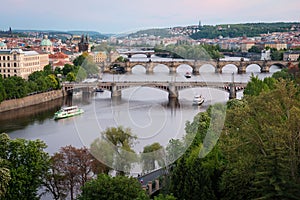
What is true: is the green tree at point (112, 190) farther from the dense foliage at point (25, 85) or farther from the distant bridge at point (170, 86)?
the distant bridge at point (170, 86)

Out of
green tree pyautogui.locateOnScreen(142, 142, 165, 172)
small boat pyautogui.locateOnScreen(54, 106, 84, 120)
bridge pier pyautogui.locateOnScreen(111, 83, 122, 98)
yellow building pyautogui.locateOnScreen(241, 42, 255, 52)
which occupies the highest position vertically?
yellow building pyautogui.locateOnScreen(241, 42, 255, 52)

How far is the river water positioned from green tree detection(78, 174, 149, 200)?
6.97ft

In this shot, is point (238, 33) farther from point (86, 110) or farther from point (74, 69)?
point (86, 110)

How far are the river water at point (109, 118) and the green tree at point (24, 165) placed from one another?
1.68 m

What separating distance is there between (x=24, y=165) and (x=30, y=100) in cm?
997

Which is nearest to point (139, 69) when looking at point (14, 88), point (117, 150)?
point (14, 88)

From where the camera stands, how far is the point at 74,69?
2108cm

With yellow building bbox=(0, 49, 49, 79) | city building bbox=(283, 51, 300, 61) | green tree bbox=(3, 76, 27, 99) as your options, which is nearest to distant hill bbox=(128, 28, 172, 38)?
green tree bbox=(3, 76, 27, 99)

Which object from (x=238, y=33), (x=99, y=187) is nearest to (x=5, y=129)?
(x=99, y=187)

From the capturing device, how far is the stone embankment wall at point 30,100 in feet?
46.0

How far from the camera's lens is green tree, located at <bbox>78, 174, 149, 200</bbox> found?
475 cm

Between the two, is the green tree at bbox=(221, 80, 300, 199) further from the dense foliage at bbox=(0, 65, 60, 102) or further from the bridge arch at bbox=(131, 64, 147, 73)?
the bridge arch at bbox=(131, 64, 147, 73)

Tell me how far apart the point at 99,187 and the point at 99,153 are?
5.13 ft

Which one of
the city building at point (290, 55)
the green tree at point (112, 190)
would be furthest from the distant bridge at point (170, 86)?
the city building at point (290, 55)
